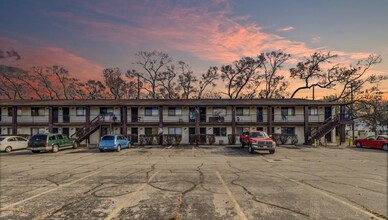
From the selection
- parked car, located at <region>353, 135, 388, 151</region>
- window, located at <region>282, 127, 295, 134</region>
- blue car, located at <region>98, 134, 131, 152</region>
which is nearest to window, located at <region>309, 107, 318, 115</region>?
window, located at <region>282, 127, 295, 134</region>

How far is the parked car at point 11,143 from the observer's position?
22891 millimetres

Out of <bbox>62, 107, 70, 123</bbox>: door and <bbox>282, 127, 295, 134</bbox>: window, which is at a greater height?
<bbox>62, 107, 70, 123</bbox>: door

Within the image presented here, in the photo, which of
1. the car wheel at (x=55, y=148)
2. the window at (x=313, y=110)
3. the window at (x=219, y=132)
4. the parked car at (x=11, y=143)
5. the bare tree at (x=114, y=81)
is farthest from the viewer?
the bare tree at (x=114, y=81)

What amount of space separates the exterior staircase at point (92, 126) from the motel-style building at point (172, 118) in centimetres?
16

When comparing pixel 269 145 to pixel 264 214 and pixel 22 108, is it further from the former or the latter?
pixel 22 108

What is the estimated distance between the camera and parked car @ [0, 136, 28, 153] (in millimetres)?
22891

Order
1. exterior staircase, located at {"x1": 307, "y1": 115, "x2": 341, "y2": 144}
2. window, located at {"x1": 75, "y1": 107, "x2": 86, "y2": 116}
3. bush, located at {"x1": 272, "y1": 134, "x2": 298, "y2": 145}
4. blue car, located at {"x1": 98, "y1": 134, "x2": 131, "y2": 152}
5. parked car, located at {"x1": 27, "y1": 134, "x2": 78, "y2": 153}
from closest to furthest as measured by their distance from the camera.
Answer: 1. parked car, located at {"x1": 27, "y1": 134, "x2": 78, "y2": 153}
2. blue car, located at {"x1": 98, "y1": 134, "x2": 131, "y2": 152}
3. exterior staircase, located at {"x1": 307, "y1": 115, "x2": 341, "y2": 144}
4. bush, located at {"x1": 272, "y1": 134, "x2": 298, "y2": 145}
5. window, located at {"x1": 75, "y1": 107, "x2": 86, "y2": 116}

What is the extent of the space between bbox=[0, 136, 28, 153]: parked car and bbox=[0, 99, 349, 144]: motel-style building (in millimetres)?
6335

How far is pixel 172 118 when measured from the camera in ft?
107

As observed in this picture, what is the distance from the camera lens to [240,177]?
36.0 ft

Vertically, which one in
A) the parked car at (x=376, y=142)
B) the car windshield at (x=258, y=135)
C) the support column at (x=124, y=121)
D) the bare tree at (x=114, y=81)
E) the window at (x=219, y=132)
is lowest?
the parked car at (x=376, y=142)

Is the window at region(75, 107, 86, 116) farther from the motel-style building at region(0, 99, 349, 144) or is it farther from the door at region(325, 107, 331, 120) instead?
the door at region(325, 107, 331, 120)

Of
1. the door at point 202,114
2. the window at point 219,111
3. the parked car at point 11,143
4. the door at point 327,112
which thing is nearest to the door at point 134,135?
the door at point 202,114

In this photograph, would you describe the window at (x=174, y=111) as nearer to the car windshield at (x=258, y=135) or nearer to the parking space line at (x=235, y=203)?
the car windshield at (x=258, y=135)
